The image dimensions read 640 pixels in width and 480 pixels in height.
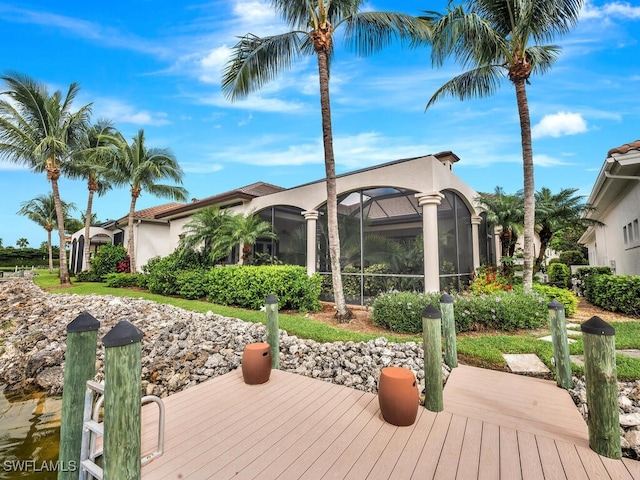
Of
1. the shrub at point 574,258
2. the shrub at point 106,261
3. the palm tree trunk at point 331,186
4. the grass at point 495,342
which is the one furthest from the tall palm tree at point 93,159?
the shrub at point 574,258

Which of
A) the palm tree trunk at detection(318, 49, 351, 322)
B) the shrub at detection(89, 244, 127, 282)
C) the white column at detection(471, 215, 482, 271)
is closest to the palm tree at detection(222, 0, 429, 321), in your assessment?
the palm tree trunk at detection(318, 49, 351, 322)

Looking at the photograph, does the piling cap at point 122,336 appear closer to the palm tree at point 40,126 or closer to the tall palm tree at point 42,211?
the palm tree at point 40,126

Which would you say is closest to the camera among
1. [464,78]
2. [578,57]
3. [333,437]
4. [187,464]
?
[187,464]

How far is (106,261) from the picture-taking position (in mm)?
18656

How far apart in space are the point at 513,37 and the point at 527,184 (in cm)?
406

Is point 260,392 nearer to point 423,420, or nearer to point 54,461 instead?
point 423,420

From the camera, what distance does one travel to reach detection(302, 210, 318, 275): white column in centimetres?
1116

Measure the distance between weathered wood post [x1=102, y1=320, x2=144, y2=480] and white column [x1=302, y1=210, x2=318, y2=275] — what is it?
29.8ft

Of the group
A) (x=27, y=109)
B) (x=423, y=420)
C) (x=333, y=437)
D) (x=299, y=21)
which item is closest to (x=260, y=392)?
(x=333, y=437)

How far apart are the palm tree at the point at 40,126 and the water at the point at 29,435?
1513 centimetres

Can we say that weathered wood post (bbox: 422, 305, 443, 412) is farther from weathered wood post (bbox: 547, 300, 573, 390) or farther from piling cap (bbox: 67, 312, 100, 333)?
piling cap (bbox: 67, 312, 100, 333)

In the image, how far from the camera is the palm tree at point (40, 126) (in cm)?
1506

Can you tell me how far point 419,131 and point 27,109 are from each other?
2036 cm

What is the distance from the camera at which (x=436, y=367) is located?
339 cm
